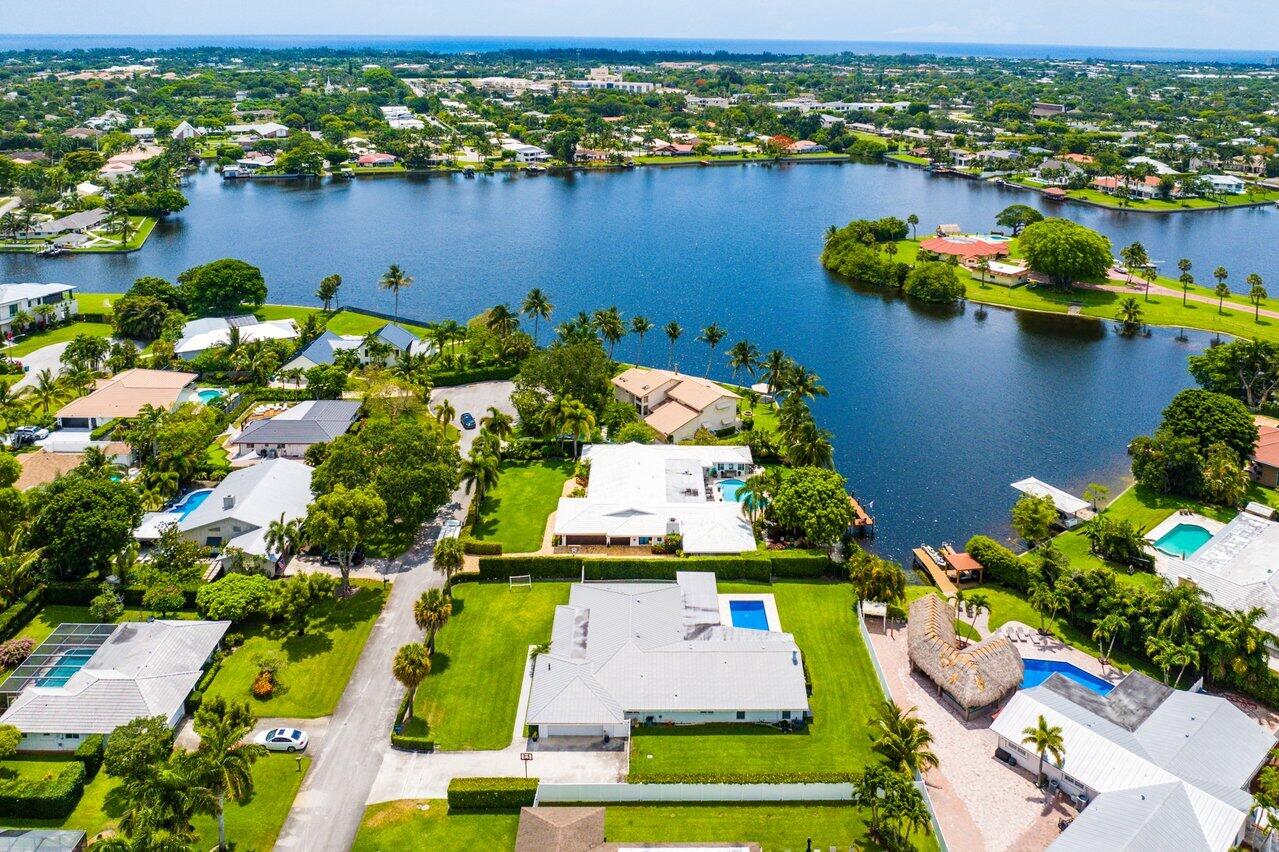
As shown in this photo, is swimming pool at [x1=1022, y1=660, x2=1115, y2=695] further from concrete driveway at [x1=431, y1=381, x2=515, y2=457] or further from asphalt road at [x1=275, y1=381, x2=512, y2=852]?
concrete driveway at [x1=431, y1=381, x2=515, y2=457]

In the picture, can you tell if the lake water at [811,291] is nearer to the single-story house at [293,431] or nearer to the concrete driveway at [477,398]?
the concrete driveway at [477,398]

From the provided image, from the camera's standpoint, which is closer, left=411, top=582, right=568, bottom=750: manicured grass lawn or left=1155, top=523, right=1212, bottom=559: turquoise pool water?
left=411, top=582, right=568, bottom=750: manicured grass lawn

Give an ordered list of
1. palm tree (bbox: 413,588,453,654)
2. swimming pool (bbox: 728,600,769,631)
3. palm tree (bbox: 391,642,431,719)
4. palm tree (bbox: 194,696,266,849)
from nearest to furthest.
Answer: palm tree (bbox: 194,696,266,849), palm tree (bbox: 391,642,431,719), palm tree (bbox: 413,588,453,654), swimming pool (bbox: 728,600,769,631)

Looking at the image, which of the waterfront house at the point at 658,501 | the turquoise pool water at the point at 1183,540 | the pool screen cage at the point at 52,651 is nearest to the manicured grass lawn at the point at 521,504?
the waterfront house at the point at 658,501

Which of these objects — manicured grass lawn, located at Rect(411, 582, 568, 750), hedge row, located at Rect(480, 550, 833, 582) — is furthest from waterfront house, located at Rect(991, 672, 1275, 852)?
manicured grass lawn, located at Rect(411, 582, 568, 750)

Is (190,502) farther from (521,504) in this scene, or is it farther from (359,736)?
(359,736)

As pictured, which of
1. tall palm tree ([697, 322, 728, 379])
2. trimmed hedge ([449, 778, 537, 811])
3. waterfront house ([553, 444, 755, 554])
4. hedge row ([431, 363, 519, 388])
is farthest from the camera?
tall palm tree ([697, 322, 728, 379])
